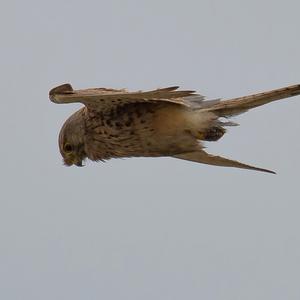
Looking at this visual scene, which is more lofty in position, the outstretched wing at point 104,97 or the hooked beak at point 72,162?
the outstretched wing at point 104,97

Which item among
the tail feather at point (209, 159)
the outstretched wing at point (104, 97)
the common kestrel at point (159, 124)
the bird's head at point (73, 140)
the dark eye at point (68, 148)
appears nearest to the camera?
the outstretched wing at point (104, 97)

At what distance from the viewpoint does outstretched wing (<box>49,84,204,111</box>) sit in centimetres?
761

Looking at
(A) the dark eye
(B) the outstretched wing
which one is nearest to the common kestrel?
(B) the outstretched wing

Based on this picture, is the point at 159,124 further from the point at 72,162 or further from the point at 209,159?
the point at 72,162

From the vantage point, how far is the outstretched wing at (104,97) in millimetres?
7608

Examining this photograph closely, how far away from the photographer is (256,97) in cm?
781

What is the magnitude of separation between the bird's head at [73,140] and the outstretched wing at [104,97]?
0.32 m

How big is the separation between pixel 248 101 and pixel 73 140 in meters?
1.70

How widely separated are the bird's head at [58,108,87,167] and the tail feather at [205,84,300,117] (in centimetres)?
115

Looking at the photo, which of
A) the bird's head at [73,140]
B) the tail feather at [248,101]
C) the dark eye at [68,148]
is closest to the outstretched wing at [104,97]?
the tail feather at [248,101]

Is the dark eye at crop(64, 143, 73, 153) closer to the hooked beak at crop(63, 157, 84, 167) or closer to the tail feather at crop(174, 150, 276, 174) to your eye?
the hooked beak at crop(63, 157, 84, 167)

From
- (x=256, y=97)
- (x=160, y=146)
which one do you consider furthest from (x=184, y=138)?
(x=256, y=97)

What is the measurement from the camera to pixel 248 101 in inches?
311

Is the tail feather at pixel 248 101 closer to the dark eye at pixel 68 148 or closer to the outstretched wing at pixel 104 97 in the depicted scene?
the outstretched wing at pixel 104 97
